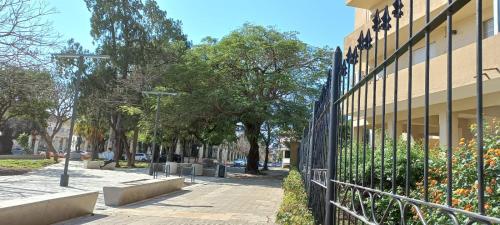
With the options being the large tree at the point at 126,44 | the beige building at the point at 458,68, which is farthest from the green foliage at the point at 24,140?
the beige building at the point at 458,68

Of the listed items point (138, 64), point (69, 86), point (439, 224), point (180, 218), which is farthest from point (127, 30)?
point (439, 224)

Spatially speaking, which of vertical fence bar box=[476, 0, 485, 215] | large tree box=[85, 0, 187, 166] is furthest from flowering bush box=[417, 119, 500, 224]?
large tree box=[85, 0, 187, 166]

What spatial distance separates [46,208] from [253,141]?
98.6 ft

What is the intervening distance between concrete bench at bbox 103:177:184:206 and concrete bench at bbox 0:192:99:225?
69.2 inches

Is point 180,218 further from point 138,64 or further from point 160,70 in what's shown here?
point 138,64

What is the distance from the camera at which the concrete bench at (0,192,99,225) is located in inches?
333

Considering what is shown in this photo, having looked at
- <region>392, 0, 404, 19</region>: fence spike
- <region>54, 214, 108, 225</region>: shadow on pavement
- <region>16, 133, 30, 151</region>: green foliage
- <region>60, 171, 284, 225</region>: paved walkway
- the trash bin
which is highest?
<region>16, 133, 30, 151</region>: green foliage

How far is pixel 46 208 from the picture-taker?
971cm

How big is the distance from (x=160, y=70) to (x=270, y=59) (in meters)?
8.92

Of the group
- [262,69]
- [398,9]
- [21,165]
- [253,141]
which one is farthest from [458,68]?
[253,141]

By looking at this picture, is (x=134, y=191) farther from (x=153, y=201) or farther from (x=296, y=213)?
(x=296, y=213)

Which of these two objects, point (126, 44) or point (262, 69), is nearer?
point (262, 69)

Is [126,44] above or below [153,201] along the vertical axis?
above

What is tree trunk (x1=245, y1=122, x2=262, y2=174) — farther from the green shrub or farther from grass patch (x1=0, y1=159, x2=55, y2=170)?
the green shrub
